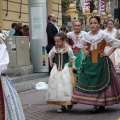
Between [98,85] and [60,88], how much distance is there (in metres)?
0.65

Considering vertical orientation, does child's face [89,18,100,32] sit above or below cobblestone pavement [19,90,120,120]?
above

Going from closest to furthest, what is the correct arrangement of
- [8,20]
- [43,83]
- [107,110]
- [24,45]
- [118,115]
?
[118,115]
[107,110]
[43,83]
[24,45]
[8,20]

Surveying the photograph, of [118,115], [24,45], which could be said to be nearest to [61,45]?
[118,115]

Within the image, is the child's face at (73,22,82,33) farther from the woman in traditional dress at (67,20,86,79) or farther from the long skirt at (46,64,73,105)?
the long skirt at (46,64,73,105)

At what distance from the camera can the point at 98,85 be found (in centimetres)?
803

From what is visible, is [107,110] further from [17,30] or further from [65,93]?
[17,30]

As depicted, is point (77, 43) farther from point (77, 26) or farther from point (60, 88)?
point (60, 88)

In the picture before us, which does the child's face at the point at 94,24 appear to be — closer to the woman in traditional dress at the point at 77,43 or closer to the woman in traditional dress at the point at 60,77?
the woman in traditional dress at the point at 60,77

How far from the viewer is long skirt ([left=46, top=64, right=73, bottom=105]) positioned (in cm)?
809

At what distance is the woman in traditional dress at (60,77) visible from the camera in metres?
8.09

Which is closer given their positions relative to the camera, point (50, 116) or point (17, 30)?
point (50, 116)

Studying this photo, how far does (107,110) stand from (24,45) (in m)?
5.93

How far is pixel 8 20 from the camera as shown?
19.8m

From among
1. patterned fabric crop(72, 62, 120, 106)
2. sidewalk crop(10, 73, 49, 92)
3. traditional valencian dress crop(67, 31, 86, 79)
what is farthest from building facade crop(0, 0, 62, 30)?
patterned fabric crop(72, 62, 120, 106)
